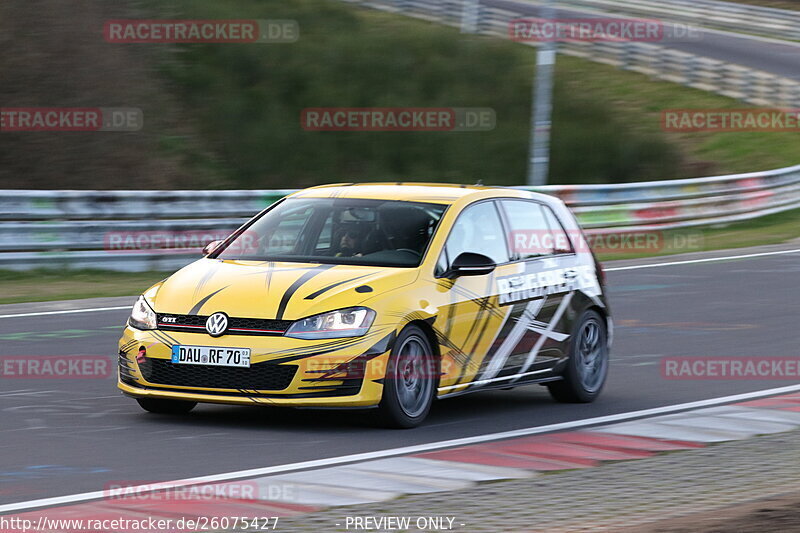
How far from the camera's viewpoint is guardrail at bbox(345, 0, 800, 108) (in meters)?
40.5

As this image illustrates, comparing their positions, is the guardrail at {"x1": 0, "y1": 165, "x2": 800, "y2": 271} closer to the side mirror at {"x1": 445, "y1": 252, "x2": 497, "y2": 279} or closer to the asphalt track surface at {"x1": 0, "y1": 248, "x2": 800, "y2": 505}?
the asphalt track surface at {"x1": 0, "y1": 248, "x2": 800, "y2": 505}

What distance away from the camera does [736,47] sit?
46719mm

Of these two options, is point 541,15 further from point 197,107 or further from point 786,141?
point 197,107

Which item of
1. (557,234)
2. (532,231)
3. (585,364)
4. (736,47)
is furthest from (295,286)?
(736,47)

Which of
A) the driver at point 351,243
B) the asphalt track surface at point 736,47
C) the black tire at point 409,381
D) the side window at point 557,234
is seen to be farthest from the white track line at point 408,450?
the asphalt track surface at point 736,47

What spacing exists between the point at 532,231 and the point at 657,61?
32.9m

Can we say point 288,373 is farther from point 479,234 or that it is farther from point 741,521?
point 741,521

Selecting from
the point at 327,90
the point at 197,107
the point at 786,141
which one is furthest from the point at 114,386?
the point at 786,141

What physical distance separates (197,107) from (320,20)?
7247mm

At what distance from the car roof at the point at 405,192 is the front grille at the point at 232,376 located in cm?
180

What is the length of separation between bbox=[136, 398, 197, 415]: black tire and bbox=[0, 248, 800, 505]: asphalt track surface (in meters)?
0.07

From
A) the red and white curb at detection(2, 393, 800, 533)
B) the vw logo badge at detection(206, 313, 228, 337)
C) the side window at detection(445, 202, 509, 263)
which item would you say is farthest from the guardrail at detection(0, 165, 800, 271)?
the red and white curb at detection(2, 393, 800, 533)

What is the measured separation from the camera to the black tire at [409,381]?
8812mm

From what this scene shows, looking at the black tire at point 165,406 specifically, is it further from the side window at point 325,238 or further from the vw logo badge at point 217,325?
the side window at point 325,238
